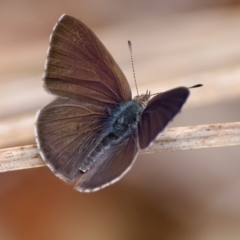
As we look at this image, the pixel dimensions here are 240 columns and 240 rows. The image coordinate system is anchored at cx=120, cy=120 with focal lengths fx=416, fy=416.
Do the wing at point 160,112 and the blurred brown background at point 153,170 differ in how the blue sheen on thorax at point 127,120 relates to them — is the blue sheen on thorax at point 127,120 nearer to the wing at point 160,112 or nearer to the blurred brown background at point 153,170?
the wing at point 160,112

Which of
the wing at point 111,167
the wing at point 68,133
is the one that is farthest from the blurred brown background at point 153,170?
the wing at point 111,167

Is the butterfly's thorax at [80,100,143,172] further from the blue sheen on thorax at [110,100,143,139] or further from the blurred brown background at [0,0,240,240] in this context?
the blurred brown background at [0,0,240,240]

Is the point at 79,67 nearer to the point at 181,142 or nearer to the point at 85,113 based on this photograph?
the point at 85,113

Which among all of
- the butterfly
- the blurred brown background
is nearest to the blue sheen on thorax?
the butterfly

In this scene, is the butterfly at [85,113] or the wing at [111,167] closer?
the wing at [111,167]

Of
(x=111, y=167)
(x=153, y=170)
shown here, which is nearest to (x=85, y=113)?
(x=111, y=167)

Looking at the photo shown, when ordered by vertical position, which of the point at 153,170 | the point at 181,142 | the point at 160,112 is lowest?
the point at 153,170
